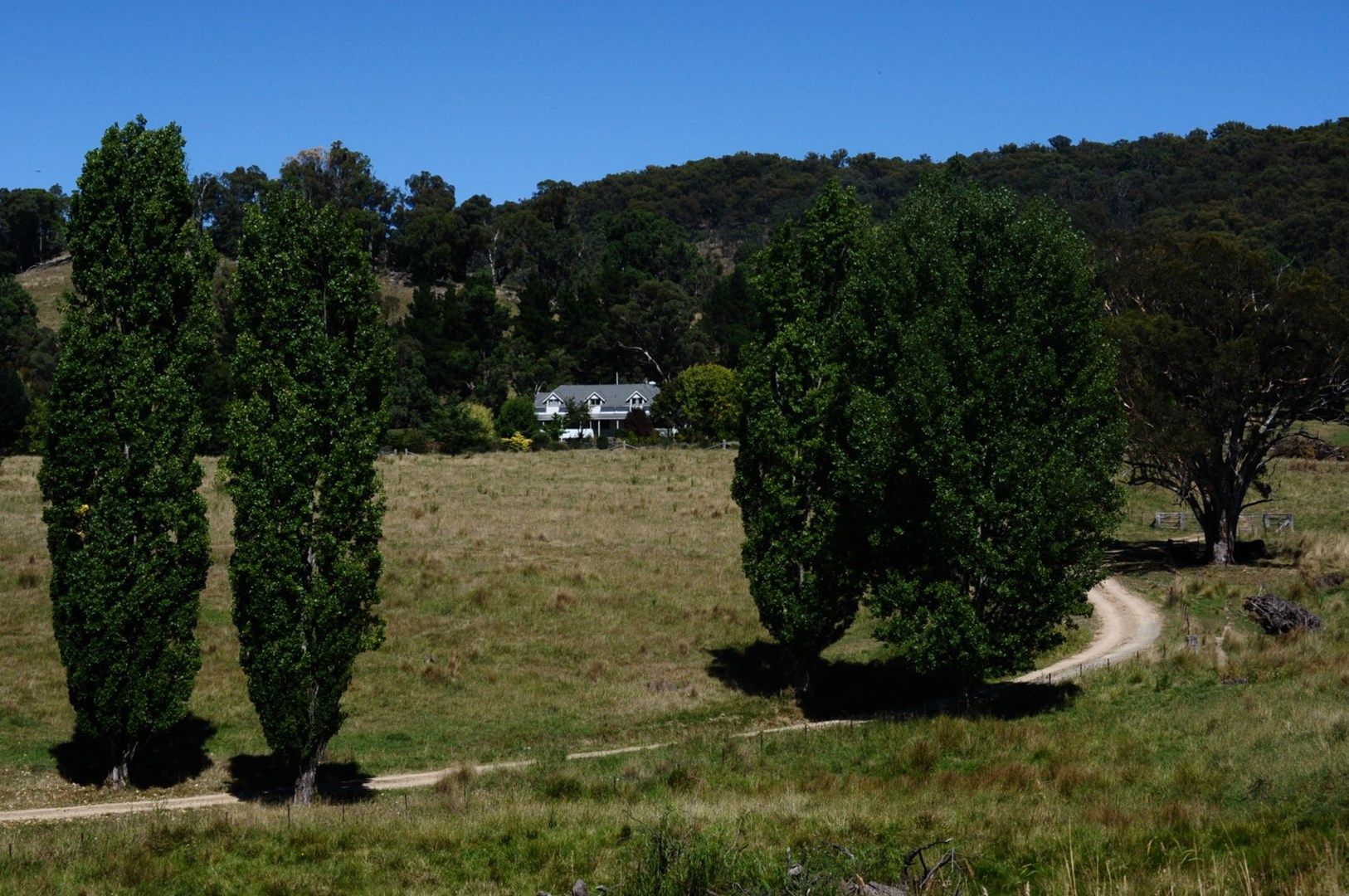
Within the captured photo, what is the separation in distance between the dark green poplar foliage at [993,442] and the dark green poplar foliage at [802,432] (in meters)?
2.39

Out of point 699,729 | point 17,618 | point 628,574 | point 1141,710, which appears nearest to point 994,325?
point 1141,710

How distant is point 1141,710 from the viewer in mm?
23484

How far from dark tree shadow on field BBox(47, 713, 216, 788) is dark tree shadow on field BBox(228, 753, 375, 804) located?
839 mm

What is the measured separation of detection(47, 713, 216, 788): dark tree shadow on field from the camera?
2388 cm

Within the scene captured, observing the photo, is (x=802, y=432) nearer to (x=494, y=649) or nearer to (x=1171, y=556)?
(x=494, y=649)

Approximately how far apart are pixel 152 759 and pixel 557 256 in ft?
402

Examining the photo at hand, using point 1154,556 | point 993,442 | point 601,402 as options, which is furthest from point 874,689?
point 601,402

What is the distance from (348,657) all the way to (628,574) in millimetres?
18948

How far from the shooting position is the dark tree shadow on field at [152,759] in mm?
23875

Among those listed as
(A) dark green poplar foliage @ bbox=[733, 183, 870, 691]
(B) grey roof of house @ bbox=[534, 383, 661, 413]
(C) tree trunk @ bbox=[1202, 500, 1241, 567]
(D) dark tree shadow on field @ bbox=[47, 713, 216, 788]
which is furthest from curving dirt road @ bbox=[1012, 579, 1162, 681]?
(B) grey roof of house @ bbox=[534, 383, 661, 413]

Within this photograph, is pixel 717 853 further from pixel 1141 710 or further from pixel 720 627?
pixel 720 627

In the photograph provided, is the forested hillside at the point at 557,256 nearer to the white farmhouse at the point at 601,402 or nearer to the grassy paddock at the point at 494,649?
the white farmhouse at the point at 601,402

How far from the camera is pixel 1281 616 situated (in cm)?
A: 3147

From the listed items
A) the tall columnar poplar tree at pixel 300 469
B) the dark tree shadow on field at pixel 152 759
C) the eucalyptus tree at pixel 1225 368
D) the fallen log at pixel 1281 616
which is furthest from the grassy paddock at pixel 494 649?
the eucalyptus tree at pixel 1225 368
